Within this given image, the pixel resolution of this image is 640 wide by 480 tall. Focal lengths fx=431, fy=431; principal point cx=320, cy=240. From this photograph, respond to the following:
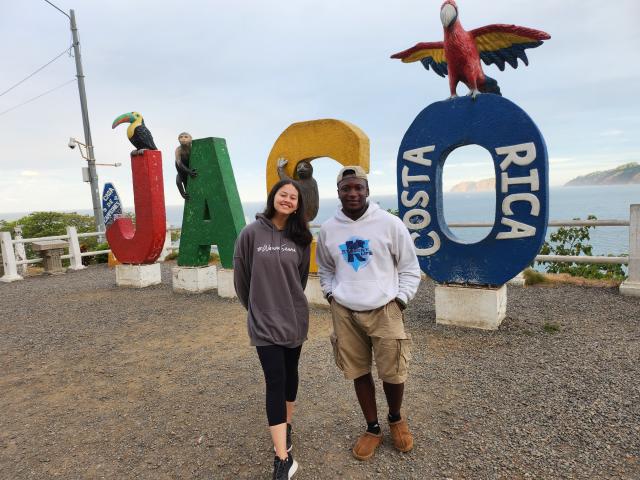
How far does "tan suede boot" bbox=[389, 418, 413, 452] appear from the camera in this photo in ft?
7.84

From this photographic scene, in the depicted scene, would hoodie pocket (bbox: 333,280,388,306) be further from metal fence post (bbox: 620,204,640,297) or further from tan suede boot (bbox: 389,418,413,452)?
metal fence post (bbox: 620,204,640,297)

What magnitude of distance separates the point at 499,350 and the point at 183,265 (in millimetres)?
5043

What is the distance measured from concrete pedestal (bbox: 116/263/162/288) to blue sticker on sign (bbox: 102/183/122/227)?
14.9 feet

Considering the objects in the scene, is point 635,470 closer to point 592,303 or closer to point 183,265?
point 592,303

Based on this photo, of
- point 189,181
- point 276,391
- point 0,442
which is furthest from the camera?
point 189,181

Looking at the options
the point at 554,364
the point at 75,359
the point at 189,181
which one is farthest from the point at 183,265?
the point at 554,364

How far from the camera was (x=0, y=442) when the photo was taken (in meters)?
2.76

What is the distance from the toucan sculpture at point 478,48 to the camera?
14.3ft

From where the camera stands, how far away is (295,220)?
89.0 inches

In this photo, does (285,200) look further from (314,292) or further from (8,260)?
(8,260)

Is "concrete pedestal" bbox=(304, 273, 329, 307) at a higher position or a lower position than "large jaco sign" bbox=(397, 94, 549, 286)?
lower

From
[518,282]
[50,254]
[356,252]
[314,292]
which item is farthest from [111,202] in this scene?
[356,252]

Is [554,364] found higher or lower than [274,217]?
lower

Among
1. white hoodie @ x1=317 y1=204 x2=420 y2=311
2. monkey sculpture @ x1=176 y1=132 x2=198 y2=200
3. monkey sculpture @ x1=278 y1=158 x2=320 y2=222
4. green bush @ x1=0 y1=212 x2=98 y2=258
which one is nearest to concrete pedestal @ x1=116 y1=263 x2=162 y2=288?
monkey sculpture @ x1=176 y1=132 x2=198 y2=200
